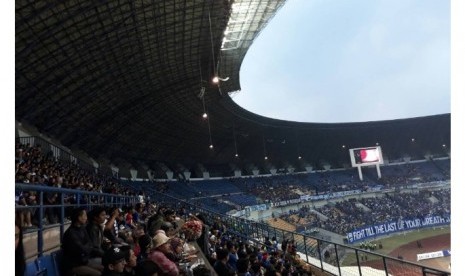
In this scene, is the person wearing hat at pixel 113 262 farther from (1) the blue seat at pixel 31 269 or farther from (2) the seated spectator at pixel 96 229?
(2) the seated spectator at pixel 96 229

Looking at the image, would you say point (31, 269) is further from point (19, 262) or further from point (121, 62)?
point (121, 62)

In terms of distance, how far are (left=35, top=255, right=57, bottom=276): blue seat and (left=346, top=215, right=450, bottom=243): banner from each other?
37.1 m

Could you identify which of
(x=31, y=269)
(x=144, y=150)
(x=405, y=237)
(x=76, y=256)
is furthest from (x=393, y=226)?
(x=31, y=269)

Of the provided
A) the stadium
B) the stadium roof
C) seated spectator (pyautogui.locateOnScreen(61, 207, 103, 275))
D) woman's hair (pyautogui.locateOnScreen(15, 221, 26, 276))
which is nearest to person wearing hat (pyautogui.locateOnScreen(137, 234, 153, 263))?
the stadium

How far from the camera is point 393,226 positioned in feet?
145

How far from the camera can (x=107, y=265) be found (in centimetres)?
407

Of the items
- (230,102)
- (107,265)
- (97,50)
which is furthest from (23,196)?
(230,102)

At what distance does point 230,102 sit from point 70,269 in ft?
119

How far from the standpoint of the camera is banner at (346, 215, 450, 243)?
1571 inches

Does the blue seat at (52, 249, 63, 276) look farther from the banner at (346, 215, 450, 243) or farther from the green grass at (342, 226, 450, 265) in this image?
the banner at (346, 215, 450, 243)

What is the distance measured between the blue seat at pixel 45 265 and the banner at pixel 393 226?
122ft

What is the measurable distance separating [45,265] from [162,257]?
5.01ft
